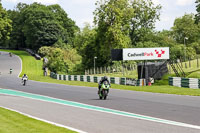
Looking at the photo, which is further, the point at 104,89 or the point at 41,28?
the point at 41,28

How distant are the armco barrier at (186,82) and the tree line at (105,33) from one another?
17619 mm

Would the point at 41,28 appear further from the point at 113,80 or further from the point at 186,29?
the point at 113,80

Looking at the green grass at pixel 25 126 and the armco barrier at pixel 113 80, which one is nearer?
the green grass at pixel 25 126

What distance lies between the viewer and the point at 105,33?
6950cm

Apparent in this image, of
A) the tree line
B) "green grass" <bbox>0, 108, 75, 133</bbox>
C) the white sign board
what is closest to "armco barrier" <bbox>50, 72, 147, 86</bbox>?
the white sign board

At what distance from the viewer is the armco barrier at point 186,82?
30.0 m

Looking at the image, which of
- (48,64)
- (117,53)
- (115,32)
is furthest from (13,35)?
(117,53)

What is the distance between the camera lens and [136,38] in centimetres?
8256

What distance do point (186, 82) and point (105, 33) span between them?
129 ft

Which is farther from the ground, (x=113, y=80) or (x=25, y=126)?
(x=113, y=80)

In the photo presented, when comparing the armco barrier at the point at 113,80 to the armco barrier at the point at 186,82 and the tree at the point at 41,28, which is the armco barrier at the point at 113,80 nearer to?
the armco barrier at the point at 186,82

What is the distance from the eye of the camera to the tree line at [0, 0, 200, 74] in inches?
2761

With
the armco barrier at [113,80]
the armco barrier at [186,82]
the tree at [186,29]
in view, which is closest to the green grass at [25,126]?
the armco barrier at [186,82]

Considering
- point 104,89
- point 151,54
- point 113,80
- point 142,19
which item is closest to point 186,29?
point 142,19
